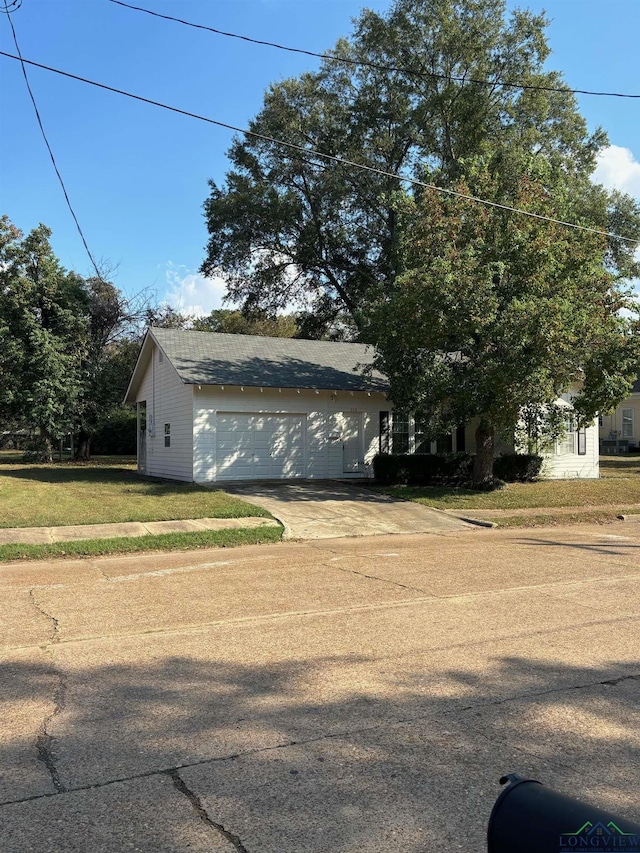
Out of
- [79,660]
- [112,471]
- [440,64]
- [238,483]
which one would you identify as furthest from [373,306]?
[440,64]

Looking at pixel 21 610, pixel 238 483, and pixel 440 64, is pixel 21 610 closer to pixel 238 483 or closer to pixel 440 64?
pixel 238 483

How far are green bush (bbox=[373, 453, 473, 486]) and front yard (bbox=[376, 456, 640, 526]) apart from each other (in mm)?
1192

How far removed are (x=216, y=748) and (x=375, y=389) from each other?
19.9 metres

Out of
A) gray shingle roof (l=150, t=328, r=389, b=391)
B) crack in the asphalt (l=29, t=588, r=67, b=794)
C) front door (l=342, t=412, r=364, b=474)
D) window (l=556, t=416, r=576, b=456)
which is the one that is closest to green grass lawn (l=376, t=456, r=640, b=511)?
window (l=556, t=416, r=576, b=456)

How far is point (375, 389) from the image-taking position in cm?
2338

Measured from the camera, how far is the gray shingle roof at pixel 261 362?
2170 cm

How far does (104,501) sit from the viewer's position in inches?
640

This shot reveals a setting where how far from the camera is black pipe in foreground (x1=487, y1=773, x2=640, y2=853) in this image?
1694 millimetres

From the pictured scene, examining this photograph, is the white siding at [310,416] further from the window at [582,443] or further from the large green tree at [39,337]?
the large green tree at [39,337]

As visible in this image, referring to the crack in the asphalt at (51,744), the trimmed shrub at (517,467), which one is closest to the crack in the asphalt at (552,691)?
the crack in the asphalt at (51,744)

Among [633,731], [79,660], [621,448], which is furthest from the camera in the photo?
[621,448]

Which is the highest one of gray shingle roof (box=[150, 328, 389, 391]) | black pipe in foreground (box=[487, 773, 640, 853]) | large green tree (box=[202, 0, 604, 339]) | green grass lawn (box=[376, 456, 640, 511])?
large green tree (box=[202, 0, 604, 339])

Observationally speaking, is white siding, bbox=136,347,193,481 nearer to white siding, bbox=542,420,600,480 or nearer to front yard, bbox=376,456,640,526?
front yard, bbox=376,456,640,526

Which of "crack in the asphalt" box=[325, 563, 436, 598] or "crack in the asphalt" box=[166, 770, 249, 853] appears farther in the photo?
"crack in the asphalt" box=[325, 563, 436, 598]
